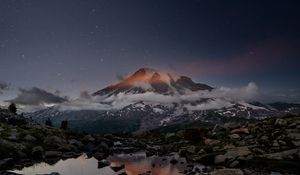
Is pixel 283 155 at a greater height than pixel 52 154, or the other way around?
pixel 52 154

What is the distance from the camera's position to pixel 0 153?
257ft

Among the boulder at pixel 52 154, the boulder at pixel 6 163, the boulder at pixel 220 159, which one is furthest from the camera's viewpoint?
the boulder at pixel 52 154

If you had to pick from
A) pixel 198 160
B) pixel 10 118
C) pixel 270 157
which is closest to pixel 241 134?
pixel 198 160

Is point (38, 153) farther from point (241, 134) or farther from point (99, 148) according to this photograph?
point (241, 134)

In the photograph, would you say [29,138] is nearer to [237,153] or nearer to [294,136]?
[237,153]

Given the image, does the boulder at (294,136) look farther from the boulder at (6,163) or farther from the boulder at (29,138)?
the boulder at (29,138)

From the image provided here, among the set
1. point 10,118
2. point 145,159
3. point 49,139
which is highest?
point 10,118

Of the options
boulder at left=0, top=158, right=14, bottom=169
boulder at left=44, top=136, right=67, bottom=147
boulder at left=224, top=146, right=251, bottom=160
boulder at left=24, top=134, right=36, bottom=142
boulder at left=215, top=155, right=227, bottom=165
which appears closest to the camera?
boulder at left=0, top=158, right=14, bottom=169

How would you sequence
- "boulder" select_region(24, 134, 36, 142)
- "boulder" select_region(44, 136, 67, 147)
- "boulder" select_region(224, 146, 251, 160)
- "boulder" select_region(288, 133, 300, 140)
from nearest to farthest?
"boulder" select_region(224, 146, 251, 160) < "boulder" select_region(288, 133, 300, 140) < "boulder" select_region(24, 134, 36, 142) < "boulder" select_region(44, 136, 67, 147)

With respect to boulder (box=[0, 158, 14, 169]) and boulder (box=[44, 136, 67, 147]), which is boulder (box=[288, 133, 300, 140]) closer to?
boulder (box=[44, 136, 67, 147])

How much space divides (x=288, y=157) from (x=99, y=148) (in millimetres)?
60845

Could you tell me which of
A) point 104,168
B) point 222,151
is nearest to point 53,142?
point 104,168

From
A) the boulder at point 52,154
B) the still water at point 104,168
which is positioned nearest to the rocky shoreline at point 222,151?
the boulder at point 52,154

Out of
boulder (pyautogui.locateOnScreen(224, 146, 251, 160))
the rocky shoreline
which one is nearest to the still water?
the rocky shoreline
